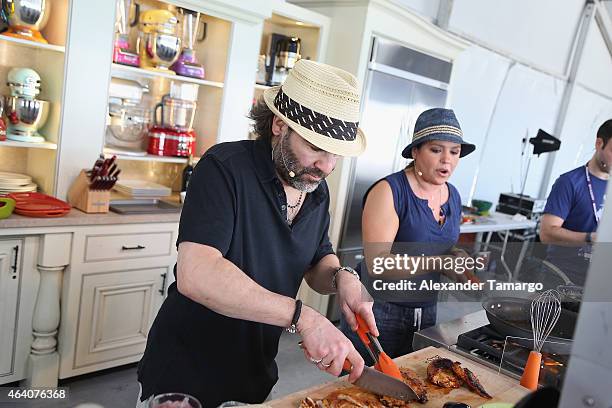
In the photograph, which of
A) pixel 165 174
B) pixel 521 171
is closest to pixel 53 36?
pixel 165 174

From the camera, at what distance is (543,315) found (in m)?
1.81

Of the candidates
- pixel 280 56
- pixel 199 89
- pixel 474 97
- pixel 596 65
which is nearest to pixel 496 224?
pixel 474 97

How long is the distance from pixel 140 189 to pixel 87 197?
43 centimetres

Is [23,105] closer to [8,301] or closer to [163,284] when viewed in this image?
[8,301]

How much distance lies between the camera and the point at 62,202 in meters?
2.79

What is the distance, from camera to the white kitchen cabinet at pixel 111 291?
2.86 m

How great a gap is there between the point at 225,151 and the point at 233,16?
2.11m

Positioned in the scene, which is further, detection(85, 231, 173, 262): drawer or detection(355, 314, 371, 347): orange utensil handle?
detection(85, 231, 173, 262): drawer

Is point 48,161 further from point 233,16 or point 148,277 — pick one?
point 233,16

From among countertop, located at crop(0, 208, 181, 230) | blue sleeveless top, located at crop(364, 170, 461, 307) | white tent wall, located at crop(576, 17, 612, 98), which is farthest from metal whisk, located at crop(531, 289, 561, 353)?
white tent wall, located at crop(576, 17, 612, 98)

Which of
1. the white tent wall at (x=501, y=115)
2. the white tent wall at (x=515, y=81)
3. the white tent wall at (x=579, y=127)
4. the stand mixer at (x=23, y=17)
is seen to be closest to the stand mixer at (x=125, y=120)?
the stand mixer at (x=23, y=17)

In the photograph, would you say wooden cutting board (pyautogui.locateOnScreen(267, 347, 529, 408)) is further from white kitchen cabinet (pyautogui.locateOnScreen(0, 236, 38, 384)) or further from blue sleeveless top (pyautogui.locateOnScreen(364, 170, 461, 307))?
white kitchen cabinet (pyautogui.locateOnScreen(0, 236, 38, 384))

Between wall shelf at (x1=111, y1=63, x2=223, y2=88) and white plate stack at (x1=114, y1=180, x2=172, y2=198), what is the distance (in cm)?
65

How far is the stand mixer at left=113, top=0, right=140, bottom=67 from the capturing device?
10.3ft
